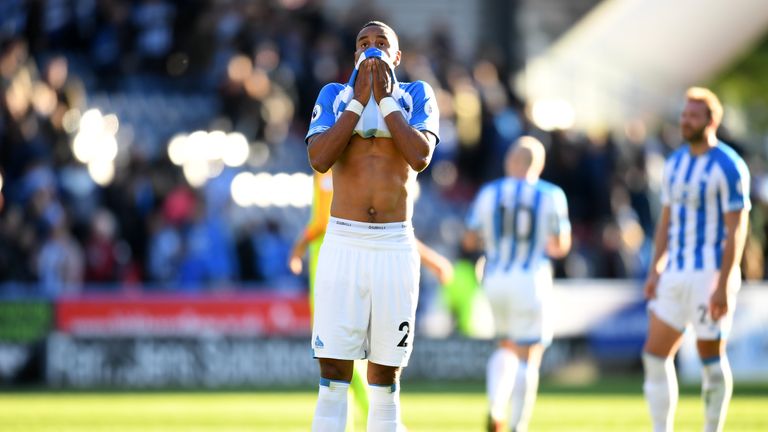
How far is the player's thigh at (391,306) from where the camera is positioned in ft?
25.8

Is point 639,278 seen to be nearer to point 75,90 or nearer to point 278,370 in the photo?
point 278,370

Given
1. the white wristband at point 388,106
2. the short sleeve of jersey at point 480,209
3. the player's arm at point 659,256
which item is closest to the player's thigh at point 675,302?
the player's arm at point 659,256

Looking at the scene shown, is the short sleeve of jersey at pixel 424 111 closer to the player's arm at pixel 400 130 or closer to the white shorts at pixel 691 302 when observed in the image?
the player's arm at pixel 400 130

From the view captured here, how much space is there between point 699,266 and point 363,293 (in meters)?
2.92

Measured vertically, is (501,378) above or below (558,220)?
below

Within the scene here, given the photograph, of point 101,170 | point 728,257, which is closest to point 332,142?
point 728,257

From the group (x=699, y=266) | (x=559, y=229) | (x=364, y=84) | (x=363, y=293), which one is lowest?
(x=363, y=293)

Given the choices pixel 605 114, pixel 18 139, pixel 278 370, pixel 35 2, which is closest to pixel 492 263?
pixel 278 370

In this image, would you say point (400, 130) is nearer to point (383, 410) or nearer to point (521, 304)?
point (383, 410)

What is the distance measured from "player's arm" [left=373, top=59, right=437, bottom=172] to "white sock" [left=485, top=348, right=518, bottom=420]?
13.4ft

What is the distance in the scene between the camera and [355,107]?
7711 mm

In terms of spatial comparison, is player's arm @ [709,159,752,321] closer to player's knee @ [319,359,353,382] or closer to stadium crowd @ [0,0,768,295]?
player's knee @ [319,359,353,382]

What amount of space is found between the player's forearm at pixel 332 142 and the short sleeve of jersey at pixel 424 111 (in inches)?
15.0

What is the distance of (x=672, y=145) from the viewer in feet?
80.0
